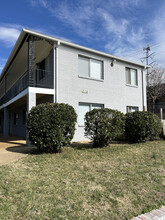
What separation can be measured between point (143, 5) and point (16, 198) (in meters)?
12.3

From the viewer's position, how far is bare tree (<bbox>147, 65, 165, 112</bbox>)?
26266 millimetres

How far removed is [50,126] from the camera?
6445 millimetres

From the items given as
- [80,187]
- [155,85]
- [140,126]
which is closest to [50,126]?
[80,187]

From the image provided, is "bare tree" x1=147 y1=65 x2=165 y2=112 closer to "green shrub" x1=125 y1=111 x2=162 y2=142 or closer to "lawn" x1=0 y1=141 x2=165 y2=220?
"green shrub" x1=125 y1=111 x2=162 y2=142

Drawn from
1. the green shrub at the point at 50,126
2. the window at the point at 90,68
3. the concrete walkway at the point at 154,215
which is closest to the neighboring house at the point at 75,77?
the window at the point at 90,68

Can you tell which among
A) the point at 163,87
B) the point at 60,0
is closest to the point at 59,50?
the point at 60,0

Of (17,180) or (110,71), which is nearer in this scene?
(17,180)

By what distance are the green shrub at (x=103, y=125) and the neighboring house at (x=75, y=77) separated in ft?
10.4

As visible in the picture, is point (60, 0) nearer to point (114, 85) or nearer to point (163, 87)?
point (114, 85)

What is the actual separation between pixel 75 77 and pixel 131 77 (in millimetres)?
5540

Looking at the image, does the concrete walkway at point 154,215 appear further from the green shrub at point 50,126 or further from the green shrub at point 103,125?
the green shrub at point 103,125

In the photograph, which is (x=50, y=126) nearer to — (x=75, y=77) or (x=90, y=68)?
(x=75, y=77)

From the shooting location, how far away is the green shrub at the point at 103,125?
743cm

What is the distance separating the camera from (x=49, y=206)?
10.4 feet
